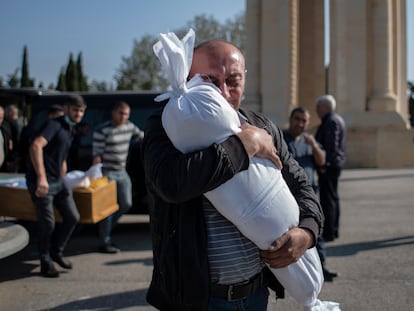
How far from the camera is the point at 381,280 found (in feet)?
17.0

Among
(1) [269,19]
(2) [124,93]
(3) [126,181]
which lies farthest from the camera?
(1) [269,19]

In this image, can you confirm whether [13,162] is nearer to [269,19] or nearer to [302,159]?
[302,159]

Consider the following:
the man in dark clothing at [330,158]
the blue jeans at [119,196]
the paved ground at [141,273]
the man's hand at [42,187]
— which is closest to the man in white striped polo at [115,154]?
the blue jeans at [119,196]

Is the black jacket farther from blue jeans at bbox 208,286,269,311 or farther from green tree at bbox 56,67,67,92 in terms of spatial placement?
green tree at bbox 56,67,67,92

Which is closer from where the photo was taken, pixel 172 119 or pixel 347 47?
pixel 172 119

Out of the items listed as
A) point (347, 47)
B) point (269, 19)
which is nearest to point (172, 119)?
point (347, 47)

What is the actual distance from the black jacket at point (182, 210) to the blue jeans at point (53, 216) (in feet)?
12.0

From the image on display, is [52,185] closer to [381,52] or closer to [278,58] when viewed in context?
[381,52]

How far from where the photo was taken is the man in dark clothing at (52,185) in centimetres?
536

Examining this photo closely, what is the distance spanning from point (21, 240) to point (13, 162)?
4205 mm

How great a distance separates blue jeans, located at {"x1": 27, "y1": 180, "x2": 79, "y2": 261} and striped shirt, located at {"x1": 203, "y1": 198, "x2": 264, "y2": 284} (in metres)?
3.90

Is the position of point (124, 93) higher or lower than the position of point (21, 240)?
higher

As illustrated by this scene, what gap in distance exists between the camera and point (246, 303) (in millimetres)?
2037

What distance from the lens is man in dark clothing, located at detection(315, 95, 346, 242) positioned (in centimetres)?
679
